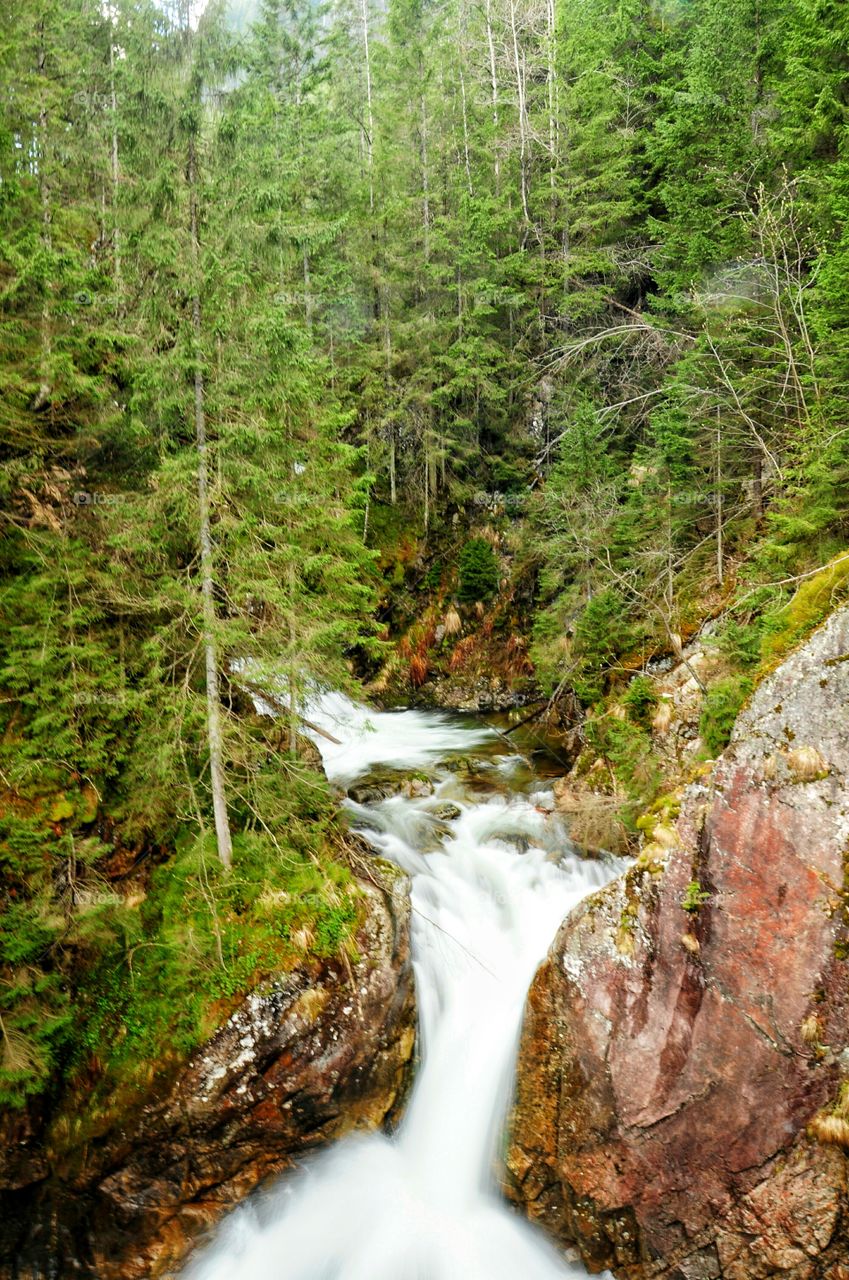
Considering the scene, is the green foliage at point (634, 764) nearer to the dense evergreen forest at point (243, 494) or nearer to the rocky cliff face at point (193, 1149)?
the dense evergreen forest at point (243, 494)

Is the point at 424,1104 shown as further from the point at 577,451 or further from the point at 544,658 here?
the point at 577,451

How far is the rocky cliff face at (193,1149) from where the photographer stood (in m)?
7.18

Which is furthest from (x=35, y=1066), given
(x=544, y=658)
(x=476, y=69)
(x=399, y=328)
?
(x=476, y=69)

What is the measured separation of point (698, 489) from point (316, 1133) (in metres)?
12.1

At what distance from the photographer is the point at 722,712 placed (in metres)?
8.18

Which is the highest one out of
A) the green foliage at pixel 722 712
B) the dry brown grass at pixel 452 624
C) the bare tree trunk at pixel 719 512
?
the bare tree trunk at pixel 719 512

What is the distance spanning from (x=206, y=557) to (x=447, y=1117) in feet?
25.4

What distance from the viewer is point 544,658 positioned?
49.6 feet

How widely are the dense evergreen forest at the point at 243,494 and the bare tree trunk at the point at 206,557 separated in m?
0.05

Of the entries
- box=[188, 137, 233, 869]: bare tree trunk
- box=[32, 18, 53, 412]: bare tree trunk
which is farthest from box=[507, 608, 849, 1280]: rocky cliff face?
box=[32, 18, 53, 412]: bare tree trunk

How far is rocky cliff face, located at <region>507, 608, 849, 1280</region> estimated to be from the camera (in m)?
5.70

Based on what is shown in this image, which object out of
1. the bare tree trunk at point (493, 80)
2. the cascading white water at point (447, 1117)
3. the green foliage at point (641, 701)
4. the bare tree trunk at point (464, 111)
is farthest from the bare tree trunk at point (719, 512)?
the bare tree trunk at point (493, 80)

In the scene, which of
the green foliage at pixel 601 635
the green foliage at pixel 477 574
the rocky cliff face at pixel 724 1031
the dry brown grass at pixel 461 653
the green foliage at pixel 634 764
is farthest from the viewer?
the green foliage at pixel 477 574

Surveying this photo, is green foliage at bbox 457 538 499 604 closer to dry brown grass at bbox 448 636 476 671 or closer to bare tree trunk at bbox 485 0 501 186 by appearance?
dry brown grass at bbox 448 636 476 671
